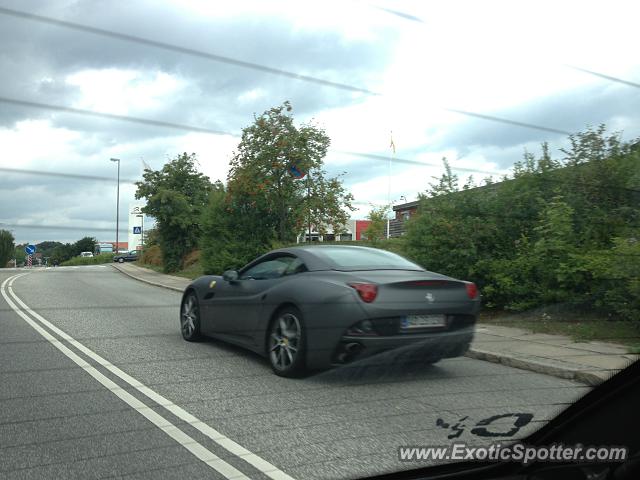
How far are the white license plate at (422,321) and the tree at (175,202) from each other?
22.8 meters

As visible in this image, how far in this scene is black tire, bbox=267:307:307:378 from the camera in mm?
5105

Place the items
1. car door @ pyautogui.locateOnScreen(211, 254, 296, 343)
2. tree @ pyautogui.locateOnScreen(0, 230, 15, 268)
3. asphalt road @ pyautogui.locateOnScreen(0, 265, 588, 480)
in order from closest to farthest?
asphalt road @ pyautogui.locateOnScreen(0, 265, 588, 480) → car door @ pyautogui.locateOnScreen(211, 254, 296, 343) → tree @ pyautogui.locateOnScreen(0, 230, 15, 268)

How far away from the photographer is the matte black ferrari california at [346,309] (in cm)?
471

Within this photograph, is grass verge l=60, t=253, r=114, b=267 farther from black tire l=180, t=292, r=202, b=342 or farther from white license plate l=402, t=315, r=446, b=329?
white license plate l=402, t=315, r=446, b=329

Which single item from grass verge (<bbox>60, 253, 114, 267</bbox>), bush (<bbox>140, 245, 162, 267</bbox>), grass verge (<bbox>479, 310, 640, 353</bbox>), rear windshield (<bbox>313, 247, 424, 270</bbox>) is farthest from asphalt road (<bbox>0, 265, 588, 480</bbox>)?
grass verge (<bbox>60, 253, 114, 267</bbox>)

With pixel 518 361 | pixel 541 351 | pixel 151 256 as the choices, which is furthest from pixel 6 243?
pixel 151 256

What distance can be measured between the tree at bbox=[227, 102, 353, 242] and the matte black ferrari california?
796 centimetres

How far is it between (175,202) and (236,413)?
23640 mm

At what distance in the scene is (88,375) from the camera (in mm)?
5727

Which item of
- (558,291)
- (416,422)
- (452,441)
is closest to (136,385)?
(416,422)

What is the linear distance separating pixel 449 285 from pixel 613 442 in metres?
3.33

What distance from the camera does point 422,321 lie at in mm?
4762

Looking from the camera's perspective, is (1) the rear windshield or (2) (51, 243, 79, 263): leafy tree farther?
(2) (51, 243, 79, 263): leafy tree

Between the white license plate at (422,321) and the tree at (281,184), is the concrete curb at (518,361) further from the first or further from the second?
the tree at (281,184)
